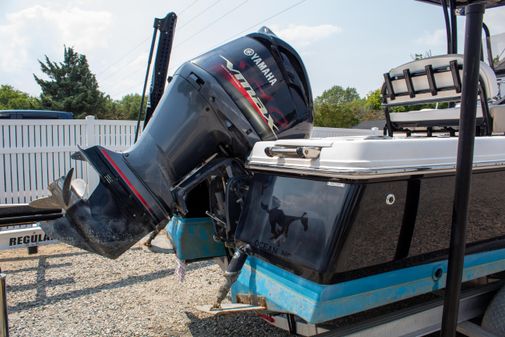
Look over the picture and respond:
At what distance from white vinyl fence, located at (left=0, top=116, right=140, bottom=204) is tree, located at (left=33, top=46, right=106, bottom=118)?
27.4m

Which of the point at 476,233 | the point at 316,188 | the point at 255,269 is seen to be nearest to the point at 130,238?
the point at 255,269

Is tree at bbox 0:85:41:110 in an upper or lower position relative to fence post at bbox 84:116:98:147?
upper

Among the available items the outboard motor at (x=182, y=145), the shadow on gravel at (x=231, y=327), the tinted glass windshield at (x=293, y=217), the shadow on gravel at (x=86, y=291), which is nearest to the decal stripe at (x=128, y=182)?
the outboard motor at (x=182, y=145)

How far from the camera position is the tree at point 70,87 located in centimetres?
3174

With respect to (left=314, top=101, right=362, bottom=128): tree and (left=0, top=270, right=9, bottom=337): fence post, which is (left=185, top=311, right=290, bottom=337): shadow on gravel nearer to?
(left=0, top=270, right=9, bottom=337): fence post

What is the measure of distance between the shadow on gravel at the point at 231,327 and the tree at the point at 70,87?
31.8 meters

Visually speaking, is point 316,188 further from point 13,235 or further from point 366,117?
point 366,117

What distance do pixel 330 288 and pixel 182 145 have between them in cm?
111

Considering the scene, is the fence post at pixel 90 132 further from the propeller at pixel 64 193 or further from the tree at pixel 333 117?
the tree at pixel 333 117

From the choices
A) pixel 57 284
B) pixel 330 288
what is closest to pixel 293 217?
pixel 330 288

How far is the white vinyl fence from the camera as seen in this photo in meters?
6.10

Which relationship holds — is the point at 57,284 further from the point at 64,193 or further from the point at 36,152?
the point at 36,152

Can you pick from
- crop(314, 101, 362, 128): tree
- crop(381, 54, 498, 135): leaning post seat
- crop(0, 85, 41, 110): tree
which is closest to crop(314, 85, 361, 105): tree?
crop(314, 101, 362, 128): tree

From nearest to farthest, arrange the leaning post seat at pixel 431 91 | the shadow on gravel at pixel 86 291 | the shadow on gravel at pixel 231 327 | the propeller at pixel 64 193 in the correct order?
the propeller at pixel 64 193, the leaning post seat at pixel 431 91, the shadow on gravel at pixel 231 327, the shadow on gravel at pixel 86 291
